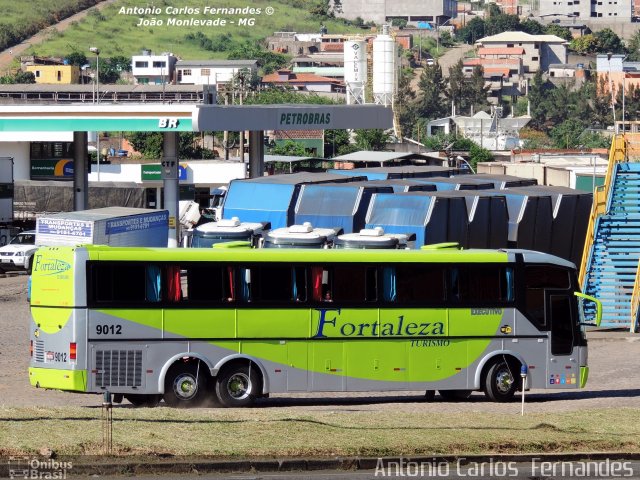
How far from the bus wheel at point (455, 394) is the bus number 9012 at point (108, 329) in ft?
20.7

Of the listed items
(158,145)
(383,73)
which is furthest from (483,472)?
(383,73)

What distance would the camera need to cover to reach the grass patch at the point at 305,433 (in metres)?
16.6

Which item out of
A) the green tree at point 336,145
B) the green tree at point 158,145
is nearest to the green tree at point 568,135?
the green tree at point 336,145

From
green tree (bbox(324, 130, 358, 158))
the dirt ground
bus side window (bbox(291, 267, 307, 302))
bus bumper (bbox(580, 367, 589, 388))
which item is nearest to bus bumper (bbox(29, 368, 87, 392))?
the dirt ground

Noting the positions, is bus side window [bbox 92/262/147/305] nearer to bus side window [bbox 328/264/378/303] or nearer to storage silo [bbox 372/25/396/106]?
bus side window [bbox 328/264/378/303]

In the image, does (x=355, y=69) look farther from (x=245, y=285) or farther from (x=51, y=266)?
(x=51, y=266)

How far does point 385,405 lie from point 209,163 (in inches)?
1964

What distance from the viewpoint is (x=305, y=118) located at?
5353 cm

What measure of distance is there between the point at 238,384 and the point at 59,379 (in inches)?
120

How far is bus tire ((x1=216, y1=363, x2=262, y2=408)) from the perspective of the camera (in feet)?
74.4

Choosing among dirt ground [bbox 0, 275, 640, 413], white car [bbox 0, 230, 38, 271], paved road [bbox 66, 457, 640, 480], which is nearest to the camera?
paved road [bbox 66, 457, 640, 480]

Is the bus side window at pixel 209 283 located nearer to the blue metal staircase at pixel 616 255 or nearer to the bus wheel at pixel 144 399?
the bus wheel at pixel 144 399

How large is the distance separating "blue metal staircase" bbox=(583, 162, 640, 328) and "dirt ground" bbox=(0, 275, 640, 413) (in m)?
5.38

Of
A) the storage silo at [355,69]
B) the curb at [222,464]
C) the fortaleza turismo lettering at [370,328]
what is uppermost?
the storage silo at [355,69]
